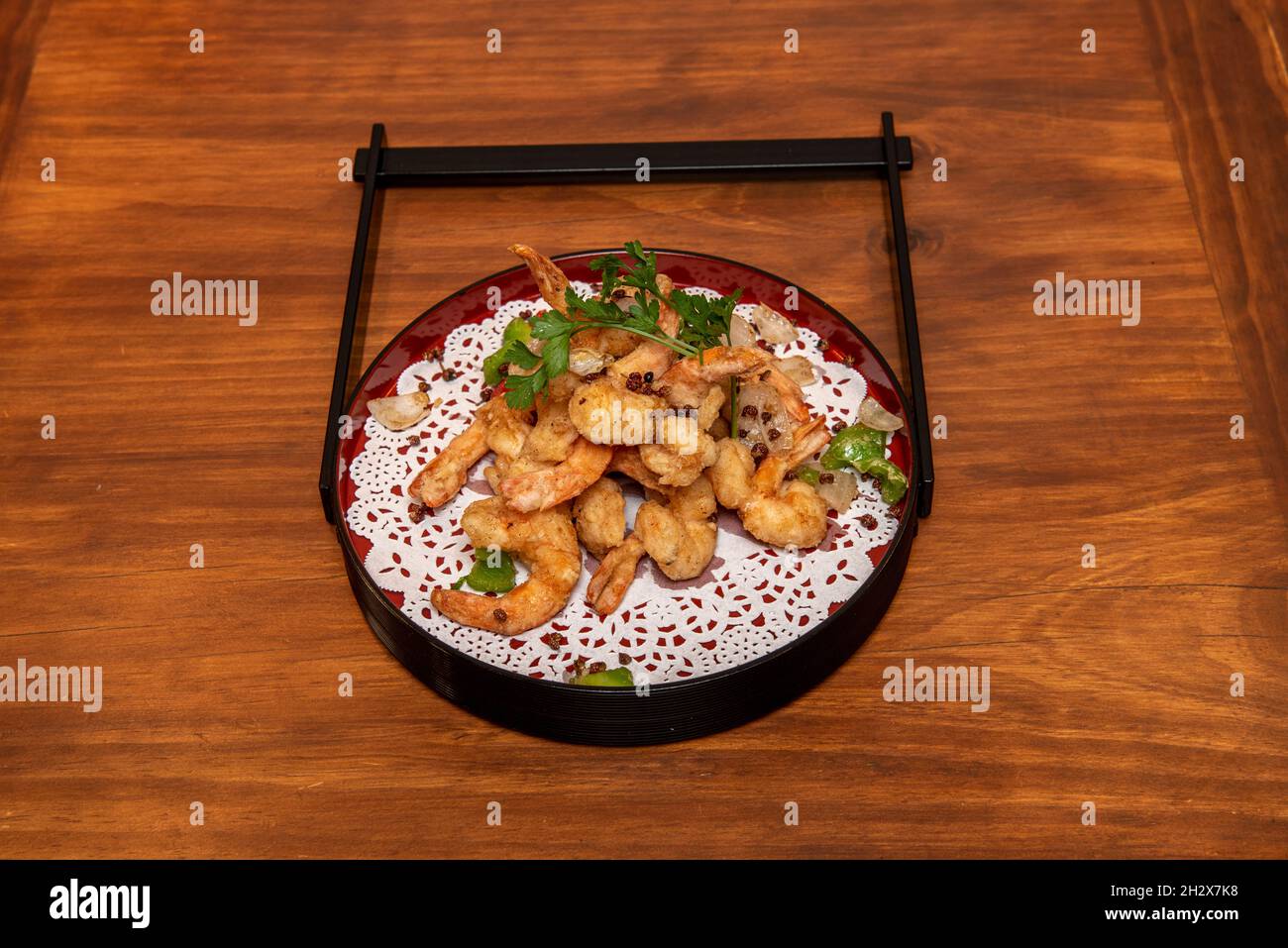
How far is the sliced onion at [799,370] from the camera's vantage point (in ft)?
7.92

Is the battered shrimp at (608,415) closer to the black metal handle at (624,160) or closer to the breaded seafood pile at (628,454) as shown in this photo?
the breaded seafood pile at (628,454)

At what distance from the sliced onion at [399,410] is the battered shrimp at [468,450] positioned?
0.11m

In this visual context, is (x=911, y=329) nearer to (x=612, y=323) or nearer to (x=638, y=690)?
(x=612, y=323)

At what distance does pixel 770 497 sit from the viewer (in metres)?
2.18

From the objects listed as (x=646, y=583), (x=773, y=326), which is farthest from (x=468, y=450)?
(x=773, y=326)

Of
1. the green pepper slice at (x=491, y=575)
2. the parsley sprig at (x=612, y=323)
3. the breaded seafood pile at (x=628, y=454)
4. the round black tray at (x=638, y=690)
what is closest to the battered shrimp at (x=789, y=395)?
the breaded seafood pile at (x=628, y=454)

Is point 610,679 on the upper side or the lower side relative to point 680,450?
lower

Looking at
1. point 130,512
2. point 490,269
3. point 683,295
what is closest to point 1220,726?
point 683,295

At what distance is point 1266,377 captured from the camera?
2604 millimetres

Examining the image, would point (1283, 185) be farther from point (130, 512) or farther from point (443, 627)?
point (130, 512)

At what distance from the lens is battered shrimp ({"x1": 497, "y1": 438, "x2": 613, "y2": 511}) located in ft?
6.92

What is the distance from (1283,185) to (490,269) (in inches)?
64.8

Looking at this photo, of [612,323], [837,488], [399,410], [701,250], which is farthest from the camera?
[701,250]

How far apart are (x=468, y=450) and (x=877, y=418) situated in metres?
0.68
